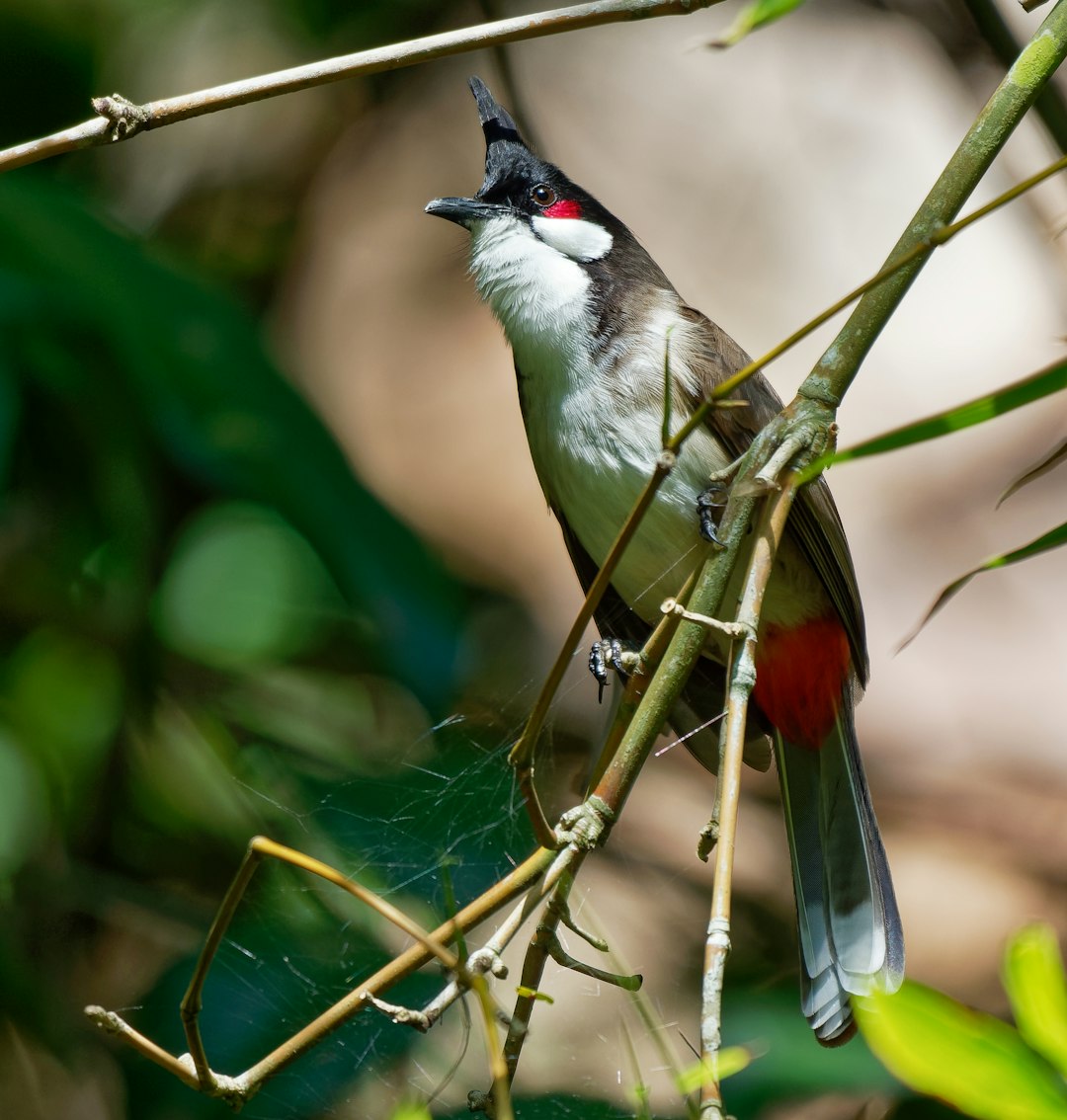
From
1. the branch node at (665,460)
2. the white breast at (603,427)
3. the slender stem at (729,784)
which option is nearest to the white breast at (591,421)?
the white breast at (603,427)

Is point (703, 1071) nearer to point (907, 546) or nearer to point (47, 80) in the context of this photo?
point (47, 80)

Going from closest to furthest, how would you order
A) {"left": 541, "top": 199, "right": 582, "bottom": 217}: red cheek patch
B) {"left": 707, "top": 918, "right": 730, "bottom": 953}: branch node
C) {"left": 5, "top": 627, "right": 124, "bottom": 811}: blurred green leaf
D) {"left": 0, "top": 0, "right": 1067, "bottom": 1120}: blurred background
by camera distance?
1. {"left": 707, "top": 918, "right": 730, "bottom": 953}: branch node
2. {"left": 0, "top": 0, "right": 1067, "bottom": 1120}: blurred background
3. {"left": 541, "top": 199, "right": 582, "bottom": 217}: red cheek patch
4. {"left": 5, "top": 627, "right": 124, "bottom": 811}: blurred green leaf

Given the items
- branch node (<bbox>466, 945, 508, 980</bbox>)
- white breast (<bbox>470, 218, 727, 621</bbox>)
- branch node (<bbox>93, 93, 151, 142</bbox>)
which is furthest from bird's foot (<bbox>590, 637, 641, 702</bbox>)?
branch node (<bbox>93, 93, 151, 142</bbox>)

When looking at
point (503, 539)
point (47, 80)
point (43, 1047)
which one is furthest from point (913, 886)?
point (47, 80)

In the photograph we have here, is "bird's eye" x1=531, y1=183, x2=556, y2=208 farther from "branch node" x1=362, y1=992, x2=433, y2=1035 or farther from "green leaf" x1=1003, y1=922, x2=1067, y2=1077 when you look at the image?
"green leaf" x1=1003, y1=922, x2=1067, y2=1077

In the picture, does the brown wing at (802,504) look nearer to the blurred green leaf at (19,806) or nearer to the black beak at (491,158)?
the black beak at (491,158)

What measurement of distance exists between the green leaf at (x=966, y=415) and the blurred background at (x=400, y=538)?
420mm

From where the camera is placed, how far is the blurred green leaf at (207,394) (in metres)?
2.42

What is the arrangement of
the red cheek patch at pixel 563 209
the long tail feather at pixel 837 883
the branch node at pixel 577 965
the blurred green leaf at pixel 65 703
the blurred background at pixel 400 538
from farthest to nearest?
the blurred green leaf at pixel 65 703 → the red cheek patch at pixel 563 209 → the blurred background at pixel 400 538 → the long tail feather at pixel 837 883 → the branch node at pixel 577 965

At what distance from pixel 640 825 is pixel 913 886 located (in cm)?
73

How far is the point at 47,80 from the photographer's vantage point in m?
3.03

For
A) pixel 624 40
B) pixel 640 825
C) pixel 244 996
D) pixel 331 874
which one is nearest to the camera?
pixel 331 874

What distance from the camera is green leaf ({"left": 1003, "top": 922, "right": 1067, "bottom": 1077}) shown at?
682mm

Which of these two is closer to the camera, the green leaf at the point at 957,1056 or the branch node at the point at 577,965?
the green leaf at the point at 957,1056
